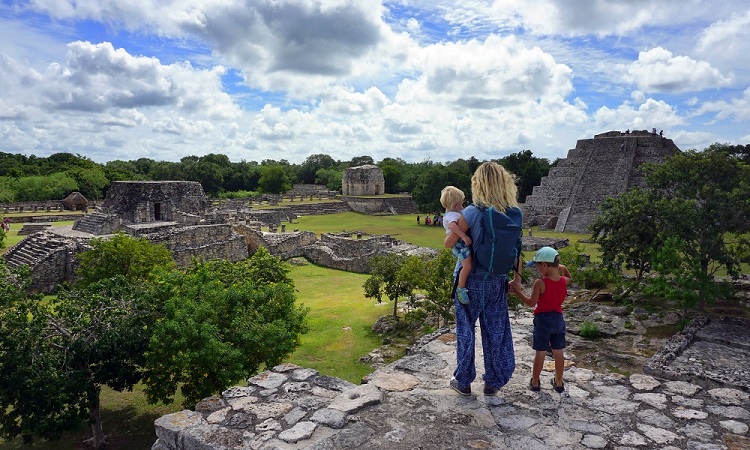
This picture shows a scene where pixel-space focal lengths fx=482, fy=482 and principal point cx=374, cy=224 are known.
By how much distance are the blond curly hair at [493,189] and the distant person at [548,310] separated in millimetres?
612

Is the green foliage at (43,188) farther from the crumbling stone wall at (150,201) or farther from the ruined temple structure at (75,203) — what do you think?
the crumbling stone wall at (150,201)

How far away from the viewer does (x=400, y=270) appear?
43.4 ft

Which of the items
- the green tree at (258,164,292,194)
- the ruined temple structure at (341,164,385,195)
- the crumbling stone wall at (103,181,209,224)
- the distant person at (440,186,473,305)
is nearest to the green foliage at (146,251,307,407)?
the distant person at (440,186,473,305)

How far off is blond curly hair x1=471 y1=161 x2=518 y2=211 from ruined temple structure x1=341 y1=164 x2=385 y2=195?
1827 inches

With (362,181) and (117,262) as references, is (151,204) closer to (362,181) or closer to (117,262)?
(117,262)

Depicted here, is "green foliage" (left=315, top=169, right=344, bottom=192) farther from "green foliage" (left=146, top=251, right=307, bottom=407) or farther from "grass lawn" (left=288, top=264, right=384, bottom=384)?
"green foliage" (left=146, top=251, right=307, bottom=407)

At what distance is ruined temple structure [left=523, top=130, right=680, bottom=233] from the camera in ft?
107

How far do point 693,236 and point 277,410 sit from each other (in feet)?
26.6

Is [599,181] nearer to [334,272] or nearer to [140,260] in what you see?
[334,272]

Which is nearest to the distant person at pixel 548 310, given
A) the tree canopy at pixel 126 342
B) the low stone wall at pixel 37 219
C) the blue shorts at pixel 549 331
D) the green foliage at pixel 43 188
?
the blue shorts at pixel 549 331

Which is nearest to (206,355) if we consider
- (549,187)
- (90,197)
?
(549,187)

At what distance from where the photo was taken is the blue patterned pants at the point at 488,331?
148 inches

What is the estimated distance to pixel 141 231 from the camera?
21141 mm

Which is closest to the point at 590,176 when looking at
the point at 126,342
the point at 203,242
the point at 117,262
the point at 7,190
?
the point at 203,242
